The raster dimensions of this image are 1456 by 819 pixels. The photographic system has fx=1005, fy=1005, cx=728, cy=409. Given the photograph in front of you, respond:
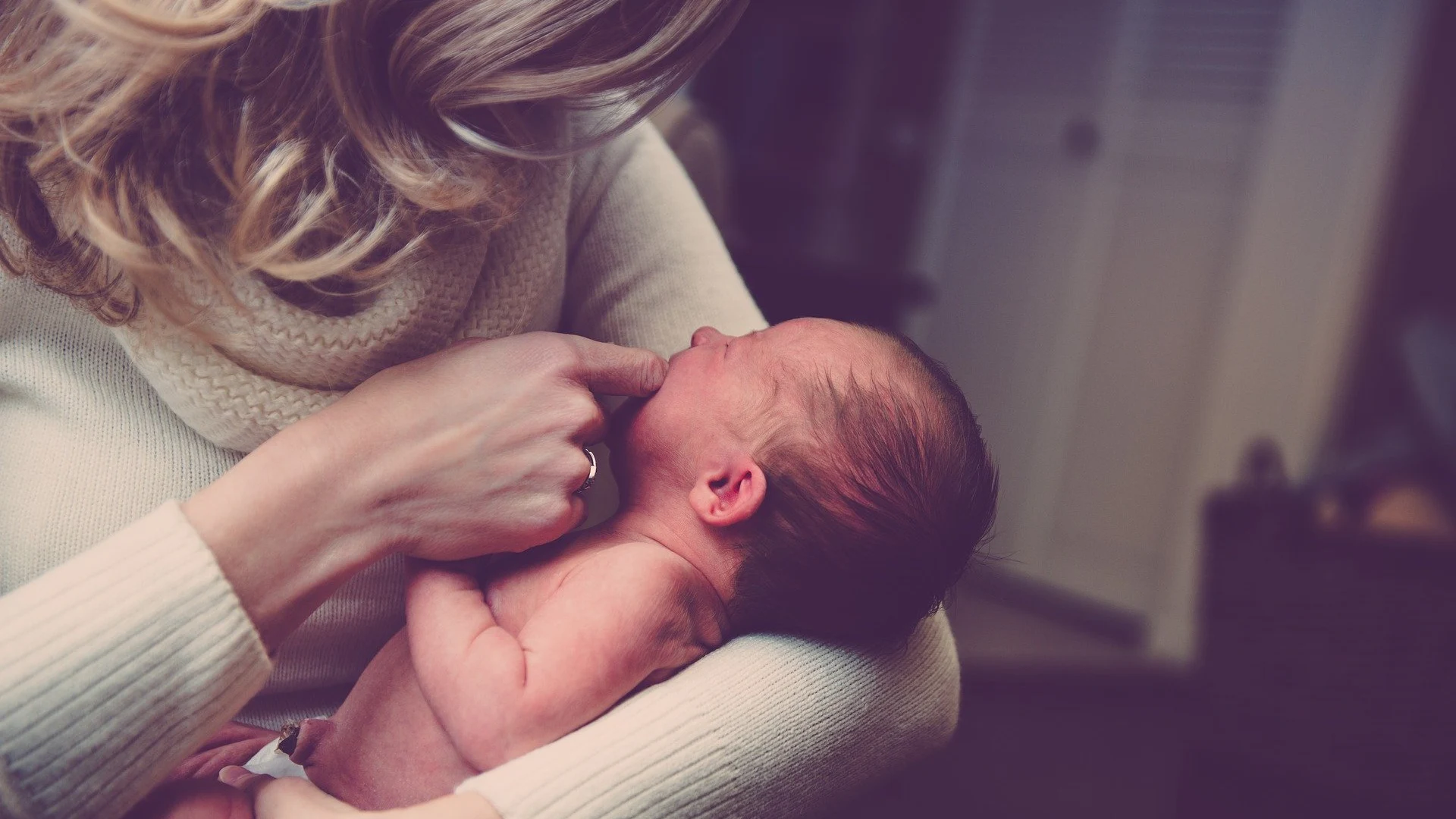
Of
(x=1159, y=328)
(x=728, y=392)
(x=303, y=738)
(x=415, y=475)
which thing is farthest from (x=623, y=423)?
Answer: (x=1159, y=328)

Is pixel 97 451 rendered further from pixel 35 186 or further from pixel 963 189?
pixel 963 189

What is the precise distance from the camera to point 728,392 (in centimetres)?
84

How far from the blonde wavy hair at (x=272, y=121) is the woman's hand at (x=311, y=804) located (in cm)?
33

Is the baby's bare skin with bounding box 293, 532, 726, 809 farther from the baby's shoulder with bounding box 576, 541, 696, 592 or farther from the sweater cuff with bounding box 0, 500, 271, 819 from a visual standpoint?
the sweater cuff with bounding box 0, 500, 271, 819

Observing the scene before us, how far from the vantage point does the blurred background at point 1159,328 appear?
192 centimetres

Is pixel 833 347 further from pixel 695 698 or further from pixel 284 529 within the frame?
pixel 284 529

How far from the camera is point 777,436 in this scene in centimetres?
82

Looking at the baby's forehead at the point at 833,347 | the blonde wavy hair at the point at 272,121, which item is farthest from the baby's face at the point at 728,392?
the blonde wavy hair at the point at 272,121

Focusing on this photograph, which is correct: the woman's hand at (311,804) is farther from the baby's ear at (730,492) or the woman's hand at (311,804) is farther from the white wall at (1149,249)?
the white wall at (1149,249)

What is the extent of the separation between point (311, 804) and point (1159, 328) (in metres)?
2.88

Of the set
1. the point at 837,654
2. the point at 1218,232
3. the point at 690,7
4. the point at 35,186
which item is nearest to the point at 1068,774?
the point at 1218,232

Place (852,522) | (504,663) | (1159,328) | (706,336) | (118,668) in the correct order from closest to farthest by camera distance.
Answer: (118,668) → (504,663) → (852,522) → (706,336) → (1159,328)

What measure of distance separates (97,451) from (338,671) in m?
0.25

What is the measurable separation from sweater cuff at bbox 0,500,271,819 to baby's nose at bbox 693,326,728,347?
430 mm
